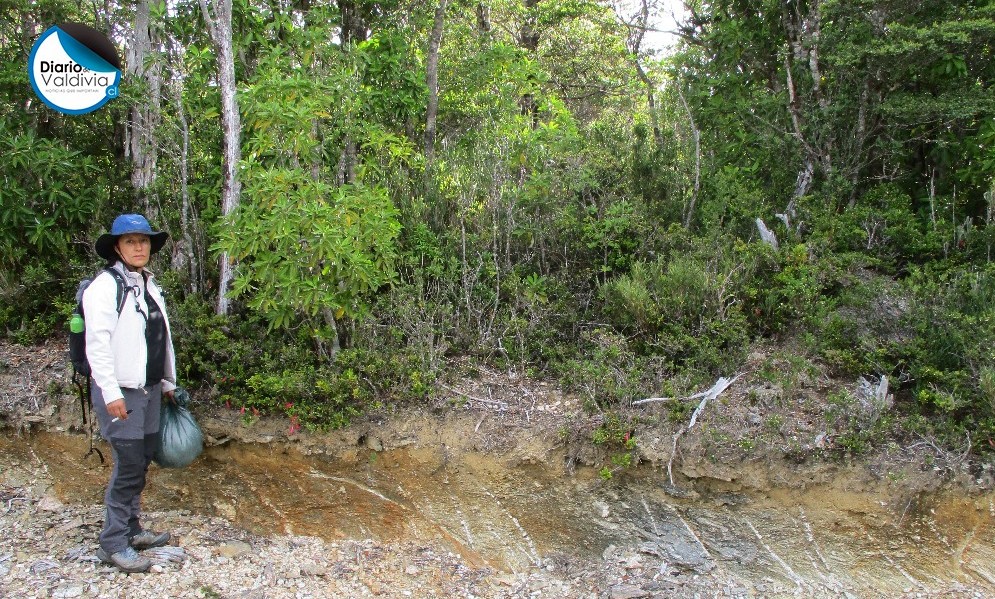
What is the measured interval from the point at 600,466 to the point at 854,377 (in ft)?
6.95

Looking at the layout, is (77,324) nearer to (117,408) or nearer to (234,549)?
(117,408)

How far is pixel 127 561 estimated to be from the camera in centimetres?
390

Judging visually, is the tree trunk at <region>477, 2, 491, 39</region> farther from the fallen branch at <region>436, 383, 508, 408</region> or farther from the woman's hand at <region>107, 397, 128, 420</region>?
the woman's hand at <region>107, 397, 128, 420</region>

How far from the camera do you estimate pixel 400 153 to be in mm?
5504

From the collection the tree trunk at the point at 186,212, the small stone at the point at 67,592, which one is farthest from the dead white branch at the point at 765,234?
the small stone at the point at 67,592

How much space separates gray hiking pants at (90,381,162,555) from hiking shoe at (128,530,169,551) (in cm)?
8

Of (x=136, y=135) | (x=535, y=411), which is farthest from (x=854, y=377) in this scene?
(x=136, y=135)

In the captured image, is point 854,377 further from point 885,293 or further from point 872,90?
point 872,90

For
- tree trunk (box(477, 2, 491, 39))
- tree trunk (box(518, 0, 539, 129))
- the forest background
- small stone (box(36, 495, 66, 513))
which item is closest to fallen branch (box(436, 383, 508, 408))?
the forest background

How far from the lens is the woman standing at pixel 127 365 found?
3.62 metres

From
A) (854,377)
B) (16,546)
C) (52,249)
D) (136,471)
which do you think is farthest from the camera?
(52,249)

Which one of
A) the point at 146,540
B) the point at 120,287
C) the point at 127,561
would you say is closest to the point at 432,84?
the point at 120,287

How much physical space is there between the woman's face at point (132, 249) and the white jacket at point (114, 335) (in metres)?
0.06

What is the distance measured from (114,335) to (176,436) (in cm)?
82
